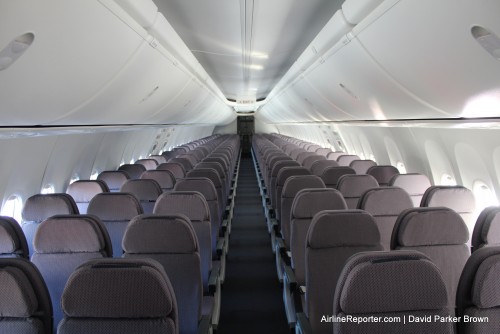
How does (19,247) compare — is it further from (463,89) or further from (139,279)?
(463,89)

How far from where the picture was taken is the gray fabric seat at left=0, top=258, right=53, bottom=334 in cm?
206

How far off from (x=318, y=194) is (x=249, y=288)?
2243 millimetres

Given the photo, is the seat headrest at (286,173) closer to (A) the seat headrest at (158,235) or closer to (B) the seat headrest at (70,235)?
(A) the seat headrest at (158,235)

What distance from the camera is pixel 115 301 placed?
206 cm

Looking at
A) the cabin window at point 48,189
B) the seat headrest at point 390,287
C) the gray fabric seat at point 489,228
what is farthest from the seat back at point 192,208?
the cabin window at point 48,189

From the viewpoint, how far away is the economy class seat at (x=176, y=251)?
10.6ft

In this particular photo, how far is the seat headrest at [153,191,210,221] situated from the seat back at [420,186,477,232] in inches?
84.4

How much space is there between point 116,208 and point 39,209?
72 centimetres

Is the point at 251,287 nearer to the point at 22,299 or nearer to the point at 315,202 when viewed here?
the point at 315,202

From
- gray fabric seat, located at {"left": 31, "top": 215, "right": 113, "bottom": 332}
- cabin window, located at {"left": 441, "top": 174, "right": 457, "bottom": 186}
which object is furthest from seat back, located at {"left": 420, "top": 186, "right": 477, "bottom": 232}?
gray fabric seat, located at {"left": 31, "top": 215, "right": 113, "bottom": 332}

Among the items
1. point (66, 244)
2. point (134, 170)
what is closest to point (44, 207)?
point (66, 244)

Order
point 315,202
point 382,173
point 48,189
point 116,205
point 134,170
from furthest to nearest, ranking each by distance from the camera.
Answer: point 134,170
point 382,173
point 48,189
point 116,205
point 315,202

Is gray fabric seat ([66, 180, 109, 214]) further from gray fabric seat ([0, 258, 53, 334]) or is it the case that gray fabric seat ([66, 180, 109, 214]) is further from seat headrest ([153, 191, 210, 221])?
gray fabric seat ([0, 258, 53, 334])

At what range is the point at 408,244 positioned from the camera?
10.5 ft
